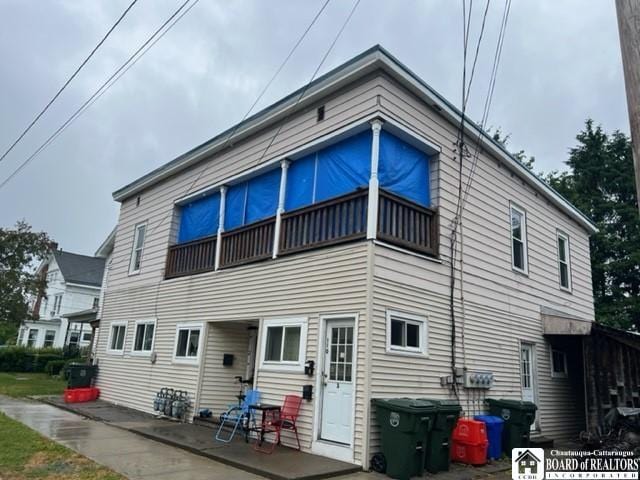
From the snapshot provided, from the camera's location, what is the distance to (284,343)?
8.57 meters

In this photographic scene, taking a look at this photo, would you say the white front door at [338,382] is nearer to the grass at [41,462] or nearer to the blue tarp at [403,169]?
the blue tarp at [403,169]

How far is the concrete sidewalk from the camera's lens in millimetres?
6141

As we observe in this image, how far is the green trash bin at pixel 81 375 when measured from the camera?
14.2 metres

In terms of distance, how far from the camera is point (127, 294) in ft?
47.5

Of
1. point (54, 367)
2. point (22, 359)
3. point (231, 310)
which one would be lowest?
point (54, 367)

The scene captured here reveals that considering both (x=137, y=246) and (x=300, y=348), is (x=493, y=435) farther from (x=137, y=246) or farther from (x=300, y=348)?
(x=137, y=246)

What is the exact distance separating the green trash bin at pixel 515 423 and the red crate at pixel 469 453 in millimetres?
1041

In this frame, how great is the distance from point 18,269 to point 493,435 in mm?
23420

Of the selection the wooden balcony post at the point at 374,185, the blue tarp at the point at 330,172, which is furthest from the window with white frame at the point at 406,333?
the blue tarp at the point at 330,172

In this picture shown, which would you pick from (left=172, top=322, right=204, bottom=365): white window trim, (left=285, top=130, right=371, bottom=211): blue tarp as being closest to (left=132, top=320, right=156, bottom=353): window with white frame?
(left=172, top=322, right=204, bottom=365): white window trim

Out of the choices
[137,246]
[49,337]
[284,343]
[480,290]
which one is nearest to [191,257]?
[137,246]

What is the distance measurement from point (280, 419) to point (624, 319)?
62.7 ft

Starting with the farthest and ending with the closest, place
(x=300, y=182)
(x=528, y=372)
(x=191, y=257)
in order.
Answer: (x=191, y=257) → (x=528, y=372) → (x=300, y=182)

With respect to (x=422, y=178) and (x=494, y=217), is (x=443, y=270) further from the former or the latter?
(x=494, y=217)
